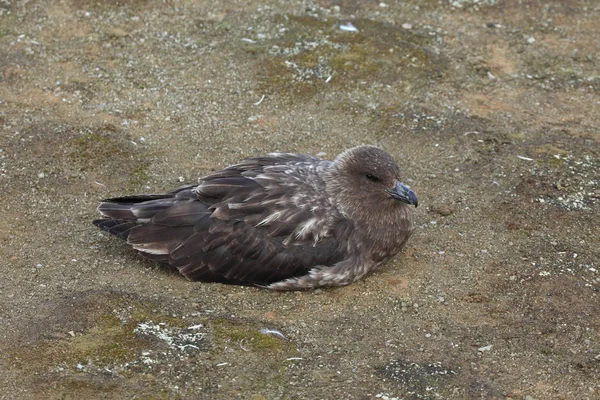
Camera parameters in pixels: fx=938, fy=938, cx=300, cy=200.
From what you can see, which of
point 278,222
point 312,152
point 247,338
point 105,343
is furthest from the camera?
point 312,152

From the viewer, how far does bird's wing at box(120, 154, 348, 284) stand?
7.12 metres

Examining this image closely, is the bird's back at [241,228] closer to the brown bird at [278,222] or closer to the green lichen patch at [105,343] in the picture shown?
the brown bird at [278,222]

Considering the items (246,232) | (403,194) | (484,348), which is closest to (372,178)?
(403,194)

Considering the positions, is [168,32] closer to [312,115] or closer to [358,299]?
[312,115]

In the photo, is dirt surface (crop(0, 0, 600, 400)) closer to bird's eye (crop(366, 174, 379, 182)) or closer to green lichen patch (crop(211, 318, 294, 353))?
green lichen patch (crop(211, 318, 294, 353))

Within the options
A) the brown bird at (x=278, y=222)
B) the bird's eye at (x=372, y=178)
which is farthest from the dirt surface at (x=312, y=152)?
the bird's eye at (x=372, y=178)

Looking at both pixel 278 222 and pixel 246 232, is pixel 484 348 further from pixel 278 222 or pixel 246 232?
pixel 246 232

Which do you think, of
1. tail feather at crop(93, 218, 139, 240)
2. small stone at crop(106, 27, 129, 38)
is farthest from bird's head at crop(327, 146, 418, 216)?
small stone at crop(106, 27, 129, 38)

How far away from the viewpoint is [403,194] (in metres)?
7.25

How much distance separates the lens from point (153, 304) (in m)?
6.72

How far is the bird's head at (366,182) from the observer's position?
736cm

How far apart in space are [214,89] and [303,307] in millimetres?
3631

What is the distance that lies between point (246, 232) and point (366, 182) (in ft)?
3.45

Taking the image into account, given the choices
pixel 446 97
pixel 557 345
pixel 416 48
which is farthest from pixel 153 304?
pixel 416 48
